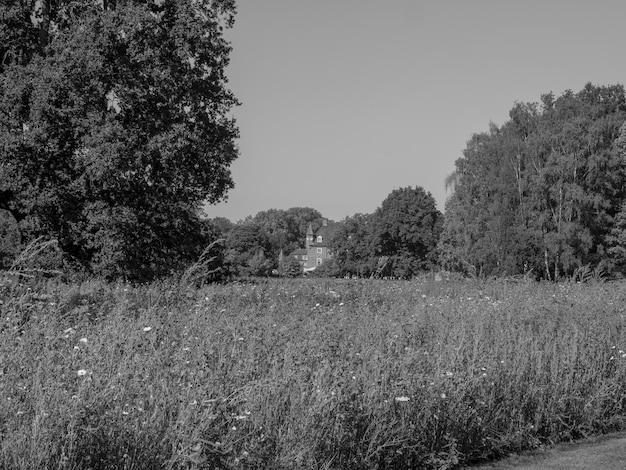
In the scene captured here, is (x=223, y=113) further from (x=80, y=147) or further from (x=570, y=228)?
(x=570, y=228)

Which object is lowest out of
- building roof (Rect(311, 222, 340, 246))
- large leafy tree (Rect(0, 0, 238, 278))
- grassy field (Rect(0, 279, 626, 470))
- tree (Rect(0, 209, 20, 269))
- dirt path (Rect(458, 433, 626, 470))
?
dirt path (Rect(458, 433, 626, 470))

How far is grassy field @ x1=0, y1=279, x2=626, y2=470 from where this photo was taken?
4730 mm

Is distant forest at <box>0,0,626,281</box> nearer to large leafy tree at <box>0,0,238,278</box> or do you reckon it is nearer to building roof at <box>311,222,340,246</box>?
large leafy tree at <box>0,0,238,278</box>

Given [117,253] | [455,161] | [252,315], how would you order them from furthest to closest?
1. [455,161]
2. [117,253]
3. [252,315]

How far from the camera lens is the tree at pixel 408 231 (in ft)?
253

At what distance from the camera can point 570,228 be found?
146 ft

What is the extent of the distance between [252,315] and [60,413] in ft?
13.6

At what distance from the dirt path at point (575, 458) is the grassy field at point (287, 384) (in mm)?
184

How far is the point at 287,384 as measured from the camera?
5.86 metres

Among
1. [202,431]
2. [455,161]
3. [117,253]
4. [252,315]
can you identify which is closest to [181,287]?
[252,315]

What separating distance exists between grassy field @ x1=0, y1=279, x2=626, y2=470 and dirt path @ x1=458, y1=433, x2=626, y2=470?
184 mm

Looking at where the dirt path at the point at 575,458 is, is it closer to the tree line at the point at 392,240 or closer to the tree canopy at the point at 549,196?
the tree canopy at the point at 549,196

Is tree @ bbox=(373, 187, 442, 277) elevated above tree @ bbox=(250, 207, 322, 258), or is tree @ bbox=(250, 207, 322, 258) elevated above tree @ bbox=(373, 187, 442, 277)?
tree @ bbox=(250, 207, 322, 258)

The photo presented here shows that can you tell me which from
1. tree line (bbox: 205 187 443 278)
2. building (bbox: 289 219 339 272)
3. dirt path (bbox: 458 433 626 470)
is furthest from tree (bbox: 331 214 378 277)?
dirt path (bbox: 458 433 626 470)
